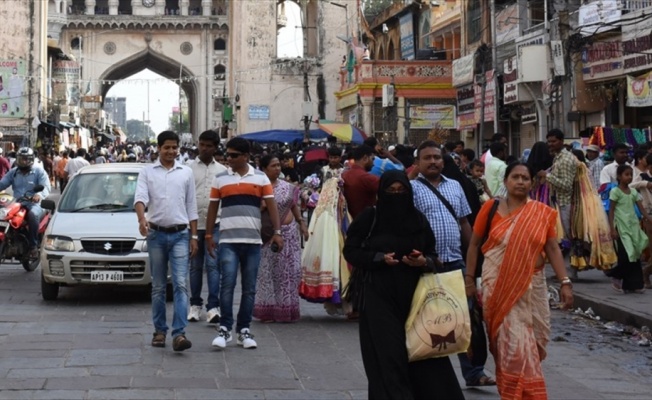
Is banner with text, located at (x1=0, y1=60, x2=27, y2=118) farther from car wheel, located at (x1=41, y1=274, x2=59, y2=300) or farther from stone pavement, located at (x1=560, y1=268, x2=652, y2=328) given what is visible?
stone pavement, located at (x1=560, y1=268, x2=652, y2=328)

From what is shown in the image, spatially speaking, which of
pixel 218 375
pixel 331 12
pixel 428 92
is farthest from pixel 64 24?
pixel 218 375

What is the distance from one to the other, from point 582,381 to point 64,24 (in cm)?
6847

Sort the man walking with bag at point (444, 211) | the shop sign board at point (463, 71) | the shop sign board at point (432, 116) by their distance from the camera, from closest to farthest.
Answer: the man walking with bag at point (444, 211) → the shop sign board at point (463, 71) → the shop sign board at point (432, 116)

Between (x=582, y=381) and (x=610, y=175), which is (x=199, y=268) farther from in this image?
(x=610, y=175)

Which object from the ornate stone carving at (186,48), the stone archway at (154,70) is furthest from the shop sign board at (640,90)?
the ornate stone carving at (186,48)

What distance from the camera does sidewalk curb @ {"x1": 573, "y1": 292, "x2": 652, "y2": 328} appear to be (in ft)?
32.6

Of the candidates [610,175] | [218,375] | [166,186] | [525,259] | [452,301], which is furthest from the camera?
[610,175]

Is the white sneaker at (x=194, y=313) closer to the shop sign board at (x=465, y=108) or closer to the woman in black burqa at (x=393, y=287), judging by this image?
the woman in black burqa at (x=393, y=287)

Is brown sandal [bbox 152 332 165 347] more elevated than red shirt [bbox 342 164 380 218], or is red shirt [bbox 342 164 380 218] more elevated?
red shirt [bbox 342 164 380 218]

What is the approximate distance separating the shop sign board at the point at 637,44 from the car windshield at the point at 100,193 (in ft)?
35.1

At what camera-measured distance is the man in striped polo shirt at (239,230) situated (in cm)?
816

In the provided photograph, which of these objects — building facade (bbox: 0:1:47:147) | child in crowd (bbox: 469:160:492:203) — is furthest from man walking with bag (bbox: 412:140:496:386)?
building facade (bbox: 0:1:47:147)

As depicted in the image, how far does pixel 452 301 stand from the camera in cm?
532

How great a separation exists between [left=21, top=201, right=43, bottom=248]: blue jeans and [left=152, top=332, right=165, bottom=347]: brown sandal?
5.64 meters
